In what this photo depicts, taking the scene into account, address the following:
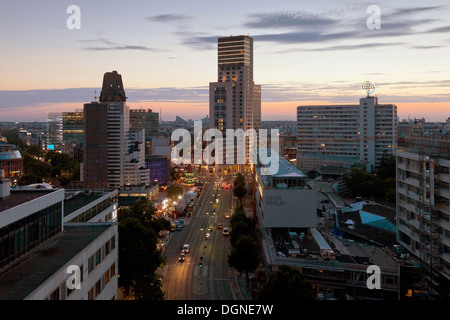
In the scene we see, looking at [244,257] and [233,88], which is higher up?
[233,88]

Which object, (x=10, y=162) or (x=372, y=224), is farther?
(x=10, y=162)

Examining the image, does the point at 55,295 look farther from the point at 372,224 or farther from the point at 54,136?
the point at 54,136

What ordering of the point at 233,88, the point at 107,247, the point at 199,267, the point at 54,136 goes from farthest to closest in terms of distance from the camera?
the point at 54,136 → the point at 233,88 → the point at 199,267 → the point at 107,247

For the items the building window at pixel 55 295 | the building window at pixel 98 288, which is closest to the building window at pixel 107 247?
the building window at pixel 98 288

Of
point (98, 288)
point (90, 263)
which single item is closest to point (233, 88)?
point (98, 288)

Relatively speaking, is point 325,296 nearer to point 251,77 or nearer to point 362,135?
point 362,135

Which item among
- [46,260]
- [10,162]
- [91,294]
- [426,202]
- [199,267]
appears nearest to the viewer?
[46,260]

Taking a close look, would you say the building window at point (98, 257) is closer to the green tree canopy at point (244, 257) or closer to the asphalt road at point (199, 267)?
the asphalt road at point (199, 267)
